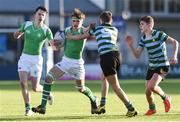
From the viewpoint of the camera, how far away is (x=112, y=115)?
52.8 feet

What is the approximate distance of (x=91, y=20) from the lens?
5250cm

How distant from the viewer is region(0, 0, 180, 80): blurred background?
44.0 metres

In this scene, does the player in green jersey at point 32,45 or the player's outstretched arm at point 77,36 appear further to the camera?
the player in green jersey at point 32,45

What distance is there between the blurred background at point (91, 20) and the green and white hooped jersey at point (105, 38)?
68.9 ft

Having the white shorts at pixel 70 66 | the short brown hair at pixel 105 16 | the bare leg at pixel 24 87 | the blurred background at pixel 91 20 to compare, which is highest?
the short brown hair at pixel 105 16

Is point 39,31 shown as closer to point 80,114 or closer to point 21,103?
point 80,114

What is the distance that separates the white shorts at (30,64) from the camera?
1644 centimetres

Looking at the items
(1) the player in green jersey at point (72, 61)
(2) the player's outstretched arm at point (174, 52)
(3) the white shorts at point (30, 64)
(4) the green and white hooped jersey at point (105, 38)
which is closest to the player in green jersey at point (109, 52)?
(4) the green and white hooped jersey at point (105, 38)

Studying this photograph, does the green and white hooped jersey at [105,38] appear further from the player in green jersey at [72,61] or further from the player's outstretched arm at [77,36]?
the player in green jersey at [72,61]

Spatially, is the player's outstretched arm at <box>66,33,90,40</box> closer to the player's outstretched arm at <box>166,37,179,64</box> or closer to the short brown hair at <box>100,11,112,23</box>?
the short brown hair at <box>100,11,112,23</box>

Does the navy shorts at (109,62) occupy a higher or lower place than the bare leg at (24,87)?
higher

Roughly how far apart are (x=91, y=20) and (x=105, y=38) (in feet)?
121

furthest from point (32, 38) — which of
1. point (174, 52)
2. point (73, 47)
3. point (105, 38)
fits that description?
point (174, 52)

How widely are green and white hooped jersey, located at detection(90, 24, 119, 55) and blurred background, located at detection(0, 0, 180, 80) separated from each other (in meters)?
21.0
